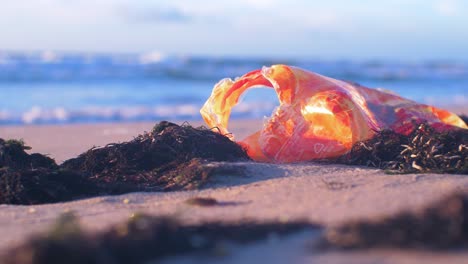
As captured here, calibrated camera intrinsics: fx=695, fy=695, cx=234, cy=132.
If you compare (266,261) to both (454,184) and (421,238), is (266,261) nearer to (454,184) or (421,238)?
(421,238)

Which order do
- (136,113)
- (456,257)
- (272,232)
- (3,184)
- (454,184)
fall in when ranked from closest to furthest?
(456,257) → (272,232) → (454,184) → (3,184) → (136,113)

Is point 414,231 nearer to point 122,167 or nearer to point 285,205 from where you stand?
point 285,205

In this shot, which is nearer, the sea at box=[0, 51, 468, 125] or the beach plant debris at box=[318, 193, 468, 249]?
the beach plant debris at box=[318, 193, 468, 249]

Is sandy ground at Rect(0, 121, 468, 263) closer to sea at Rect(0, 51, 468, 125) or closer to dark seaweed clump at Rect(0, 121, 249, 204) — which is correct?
dark seaweed clump at Rect(0, 121, 249, 204)

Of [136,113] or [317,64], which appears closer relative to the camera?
[136,113]

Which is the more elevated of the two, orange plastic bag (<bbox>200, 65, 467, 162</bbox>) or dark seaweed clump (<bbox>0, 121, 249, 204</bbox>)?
orange plastic bag (<bbox>200, 65, 467, 162</bbox>)

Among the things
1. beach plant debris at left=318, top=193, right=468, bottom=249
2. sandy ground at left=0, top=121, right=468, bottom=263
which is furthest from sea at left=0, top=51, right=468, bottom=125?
beach plant debris at left=318, top=193, right=468, bottom=249

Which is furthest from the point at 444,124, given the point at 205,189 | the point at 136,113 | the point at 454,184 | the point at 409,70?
the point at 409,70
